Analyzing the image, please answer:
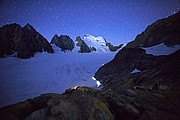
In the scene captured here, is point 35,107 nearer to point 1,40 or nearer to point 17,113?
point 17,113

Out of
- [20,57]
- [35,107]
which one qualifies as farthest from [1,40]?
[35,107]

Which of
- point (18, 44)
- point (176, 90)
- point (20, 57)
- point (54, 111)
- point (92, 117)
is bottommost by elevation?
point (176, 90)

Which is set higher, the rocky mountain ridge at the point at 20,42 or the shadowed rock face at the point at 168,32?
the rocky mountain ridge at the point at 20,42

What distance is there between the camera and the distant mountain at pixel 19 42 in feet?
163

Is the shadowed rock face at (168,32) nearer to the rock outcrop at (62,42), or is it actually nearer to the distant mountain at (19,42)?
the distant mountain at (19,42)

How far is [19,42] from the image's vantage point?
5331cm

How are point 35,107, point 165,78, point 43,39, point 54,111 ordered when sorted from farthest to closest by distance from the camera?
point 43,39, point 165,78, point 35,107, point 54,111

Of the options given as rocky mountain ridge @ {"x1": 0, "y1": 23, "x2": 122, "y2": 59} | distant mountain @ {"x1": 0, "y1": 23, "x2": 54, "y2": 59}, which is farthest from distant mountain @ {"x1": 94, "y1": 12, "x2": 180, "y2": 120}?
rocky mountain ridge @ {"x1": 0, "y1": 23, "x2": 122, "y2": 59}

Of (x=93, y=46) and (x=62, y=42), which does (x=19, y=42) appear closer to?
(x=62, y=42)

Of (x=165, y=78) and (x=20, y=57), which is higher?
(x=20, y=57)

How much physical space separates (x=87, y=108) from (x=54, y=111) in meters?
1.29

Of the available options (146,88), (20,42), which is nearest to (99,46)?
(20,42)

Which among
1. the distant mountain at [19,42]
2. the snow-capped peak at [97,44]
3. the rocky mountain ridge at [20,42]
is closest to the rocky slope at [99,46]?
the snow-capped peak at [97,44]

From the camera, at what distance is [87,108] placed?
576cm
